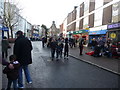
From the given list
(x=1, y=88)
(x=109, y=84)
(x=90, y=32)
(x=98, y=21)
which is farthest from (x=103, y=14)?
(x=1, y=88)

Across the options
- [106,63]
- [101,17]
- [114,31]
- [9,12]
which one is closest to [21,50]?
[106,63]

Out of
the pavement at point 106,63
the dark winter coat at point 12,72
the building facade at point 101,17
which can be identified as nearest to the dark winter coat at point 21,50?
the dark winter coat at point 12,72

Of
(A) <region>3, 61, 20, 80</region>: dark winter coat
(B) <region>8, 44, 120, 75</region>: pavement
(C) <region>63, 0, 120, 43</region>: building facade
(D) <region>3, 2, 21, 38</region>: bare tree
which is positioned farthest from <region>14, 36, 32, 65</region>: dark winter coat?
(D) <region>3, 2, 21, 38</region>: bare tree

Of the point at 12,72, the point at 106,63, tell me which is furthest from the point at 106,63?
the point at 12,72

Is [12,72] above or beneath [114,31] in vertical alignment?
beneath

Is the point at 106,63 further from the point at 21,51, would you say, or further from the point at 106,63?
the point at 21,51

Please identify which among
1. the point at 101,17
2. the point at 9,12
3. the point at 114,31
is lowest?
the point at 114,31

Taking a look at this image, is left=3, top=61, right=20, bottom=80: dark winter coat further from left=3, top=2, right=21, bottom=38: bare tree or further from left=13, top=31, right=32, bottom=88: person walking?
left=3, top=2, right=21, bottom=38: bare tree

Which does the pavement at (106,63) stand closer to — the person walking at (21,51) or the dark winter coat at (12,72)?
the person walking at (21,51)

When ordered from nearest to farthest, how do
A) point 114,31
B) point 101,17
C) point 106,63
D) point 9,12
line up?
point 106,63, point 114,31, point 101,17, point 9,12

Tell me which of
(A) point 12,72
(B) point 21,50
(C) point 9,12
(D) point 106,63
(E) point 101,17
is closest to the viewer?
(A) point 12,72

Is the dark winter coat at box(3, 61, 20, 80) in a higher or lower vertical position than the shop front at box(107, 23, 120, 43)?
lower

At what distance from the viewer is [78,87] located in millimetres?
4367

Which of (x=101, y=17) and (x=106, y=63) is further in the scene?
(x=101, y=17)
